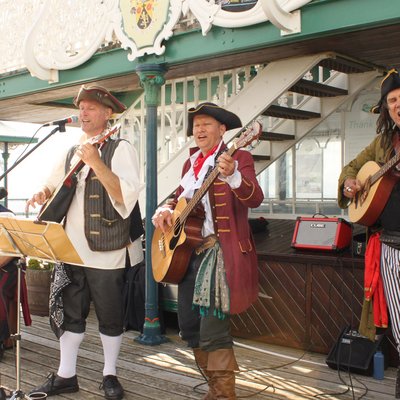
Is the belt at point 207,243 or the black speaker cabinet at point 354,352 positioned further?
the black speaker cabinet at point 354,352

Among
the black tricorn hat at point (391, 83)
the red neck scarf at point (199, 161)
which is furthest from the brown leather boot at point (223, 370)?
the black tricorn hat at point (391, 83)

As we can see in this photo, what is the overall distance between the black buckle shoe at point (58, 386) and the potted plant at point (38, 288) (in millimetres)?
2544

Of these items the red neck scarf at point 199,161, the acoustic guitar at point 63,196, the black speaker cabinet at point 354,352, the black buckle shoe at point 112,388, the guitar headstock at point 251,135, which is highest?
the guitar headstock at point 251,135

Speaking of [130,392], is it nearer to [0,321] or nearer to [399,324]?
[0,321]

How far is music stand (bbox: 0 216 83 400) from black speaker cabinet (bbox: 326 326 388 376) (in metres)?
2.31

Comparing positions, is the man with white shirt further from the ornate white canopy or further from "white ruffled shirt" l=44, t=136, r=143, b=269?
the ornate white canopy

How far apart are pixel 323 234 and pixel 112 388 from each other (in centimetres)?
223

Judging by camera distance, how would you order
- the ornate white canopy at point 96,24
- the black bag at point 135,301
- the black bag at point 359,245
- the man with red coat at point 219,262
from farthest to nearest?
the black bag at point 135,301, the black bag at point 359,245, the ornate white canopy at point 96,24, the man with red coat at point 219,262

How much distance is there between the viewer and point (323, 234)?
4.96m

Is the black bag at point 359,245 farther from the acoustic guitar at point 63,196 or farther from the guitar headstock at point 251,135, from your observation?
the acoustic guitar at point 63,196

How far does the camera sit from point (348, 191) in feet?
10.9

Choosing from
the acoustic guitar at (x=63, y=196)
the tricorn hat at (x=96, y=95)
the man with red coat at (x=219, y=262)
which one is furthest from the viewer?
the tricorn hat at (x=96, y=95)

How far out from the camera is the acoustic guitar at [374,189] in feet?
10.1

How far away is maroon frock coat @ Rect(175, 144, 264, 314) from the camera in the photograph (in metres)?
3.26
